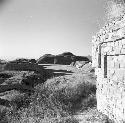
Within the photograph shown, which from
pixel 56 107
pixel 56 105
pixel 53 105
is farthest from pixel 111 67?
pixel 56 105

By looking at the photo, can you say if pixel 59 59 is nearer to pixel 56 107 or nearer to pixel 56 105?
pixel 56 105

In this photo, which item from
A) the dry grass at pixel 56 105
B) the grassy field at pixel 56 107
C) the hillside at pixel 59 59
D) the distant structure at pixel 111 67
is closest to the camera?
the distant structure at pixel 111 67

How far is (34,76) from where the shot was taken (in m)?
14.7

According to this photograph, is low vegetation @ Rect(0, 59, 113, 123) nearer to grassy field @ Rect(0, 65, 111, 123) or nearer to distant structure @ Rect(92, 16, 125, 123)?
grassy field @ Rect(0, 65, 111, 123)

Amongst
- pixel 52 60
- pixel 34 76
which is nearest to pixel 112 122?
pixel 34 76

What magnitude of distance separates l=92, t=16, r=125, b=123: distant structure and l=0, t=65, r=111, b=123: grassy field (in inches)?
22.1

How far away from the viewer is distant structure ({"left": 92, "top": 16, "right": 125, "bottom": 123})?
536 cm

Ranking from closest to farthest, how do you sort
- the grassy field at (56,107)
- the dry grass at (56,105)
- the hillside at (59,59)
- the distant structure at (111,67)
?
1. the distant structure at (111,67)
2. the grassy field at (56,107)
3. the dry grass at (56,105)
4. the hillside at (59,59)

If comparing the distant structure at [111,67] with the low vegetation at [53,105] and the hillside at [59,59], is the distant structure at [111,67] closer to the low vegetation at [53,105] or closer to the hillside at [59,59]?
the low vegetation at [53,105]

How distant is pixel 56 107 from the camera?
8328 mm

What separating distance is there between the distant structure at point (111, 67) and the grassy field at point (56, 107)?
0.56 meters

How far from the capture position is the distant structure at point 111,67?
5363 mm

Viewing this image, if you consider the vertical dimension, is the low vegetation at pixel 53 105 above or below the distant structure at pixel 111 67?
below

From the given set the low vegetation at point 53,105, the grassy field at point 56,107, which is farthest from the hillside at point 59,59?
the grassy field at point 56,107
